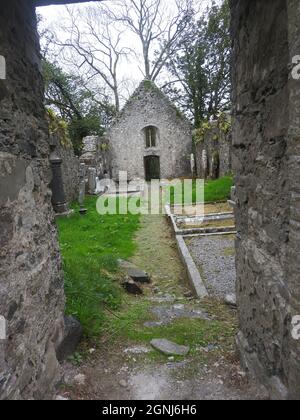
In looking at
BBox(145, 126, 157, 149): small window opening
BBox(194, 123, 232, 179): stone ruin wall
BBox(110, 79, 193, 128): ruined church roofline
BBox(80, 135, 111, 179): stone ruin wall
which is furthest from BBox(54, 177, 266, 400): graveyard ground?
BBox(110, 79, 193, 128): ruined church roofline

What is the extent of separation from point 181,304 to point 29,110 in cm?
316

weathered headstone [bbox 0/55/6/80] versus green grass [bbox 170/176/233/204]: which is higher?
weathered headstone [bbox 0/55/6/80]

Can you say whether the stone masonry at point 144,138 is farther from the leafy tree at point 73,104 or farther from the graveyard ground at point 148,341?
the graveyard ground at point 148,341

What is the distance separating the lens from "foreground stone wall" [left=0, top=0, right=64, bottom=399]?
6.59ft

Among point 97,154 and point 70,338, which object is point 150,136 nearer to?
point 97,154

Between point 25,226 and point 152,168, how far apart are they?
24080 mm

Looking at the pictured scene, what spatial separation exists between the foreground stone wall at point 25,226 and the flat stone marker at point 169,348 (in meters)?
0.98

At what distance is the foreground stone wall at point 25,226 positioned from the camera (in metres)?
2.01

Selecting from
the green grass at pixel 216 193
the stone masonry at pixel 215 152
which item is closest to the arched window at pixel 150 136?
the stone masonry at pixel 215 152

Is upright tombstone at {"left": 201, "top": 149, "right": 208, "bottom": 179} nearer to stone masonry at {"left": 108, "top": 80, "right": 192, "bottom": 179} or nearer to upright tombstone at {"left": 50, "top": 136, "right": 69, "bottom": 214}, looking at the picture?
stone masonry at {"left": 108, "top": 80, "right": 192, "bottom": 179}

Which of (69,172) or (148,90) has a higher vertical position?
(148,90)

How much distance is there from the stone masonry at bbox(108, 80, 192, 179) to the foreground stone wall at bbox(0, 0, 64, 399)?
2110 centimetres

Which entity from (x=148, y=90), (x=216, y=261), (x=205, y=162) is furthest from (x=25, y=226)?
(x=148, y=90)

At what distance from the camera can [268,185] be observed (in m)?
2.19
